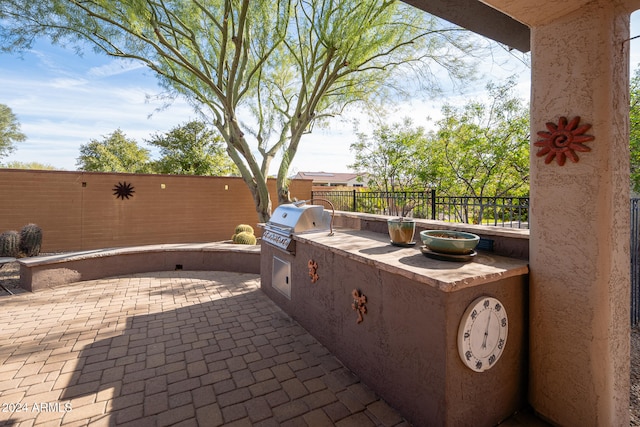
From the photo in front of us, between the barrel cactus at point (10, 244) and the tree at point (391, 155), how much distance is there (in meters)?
9.37

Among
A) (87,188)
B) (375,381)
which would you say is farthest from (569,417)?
(87,188)

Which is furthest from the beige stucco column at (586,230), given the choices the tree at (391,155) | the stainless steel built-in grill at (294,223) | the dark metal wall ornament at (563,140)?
the tree at (391,155)

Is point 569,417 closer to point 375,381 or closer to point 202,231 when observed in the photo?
point 375,381

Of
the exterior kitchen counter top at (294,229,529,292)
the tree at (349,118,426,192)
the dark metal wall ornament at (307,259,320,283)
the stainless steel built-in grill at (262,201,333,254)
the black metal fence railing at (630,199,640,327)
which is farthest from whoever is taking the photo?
the tree at (349,118,426,192)

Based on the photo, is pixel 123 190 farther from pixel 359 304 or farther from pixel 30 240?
pixel 359 304

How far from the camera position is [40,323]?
3246mm

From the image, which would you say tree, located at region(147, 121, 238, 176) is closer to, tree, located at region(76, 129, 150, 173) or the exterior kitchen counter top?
tree, located at region(76, 129, 150, 173)

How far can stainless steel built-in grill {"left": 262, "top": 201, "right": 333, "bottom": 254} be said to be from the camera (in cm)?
330

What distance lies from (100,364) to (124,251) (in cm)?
346

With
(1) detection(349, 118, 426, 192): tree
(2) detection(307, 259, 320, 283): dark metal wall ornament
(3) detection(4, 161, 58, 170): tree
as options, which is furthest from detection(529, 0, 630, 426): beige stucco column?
(3) detection(4, 161, 58, 170): tree

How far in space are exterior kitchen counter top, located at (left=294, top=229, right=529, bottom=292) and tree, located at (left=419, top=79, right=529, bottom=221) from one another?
273 inches

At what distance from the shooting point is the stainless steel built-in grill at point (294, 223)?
10.8ft

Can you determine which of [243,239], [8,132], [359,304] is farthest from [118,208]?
[8,132]

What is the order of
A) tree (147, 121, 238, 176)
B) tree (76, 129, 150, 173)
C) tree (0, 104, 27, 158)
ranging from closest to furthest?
tree (147, 121, 238, 176) < tree (76, 129, 150, 173) < tree (0, 104, 27, 158)
